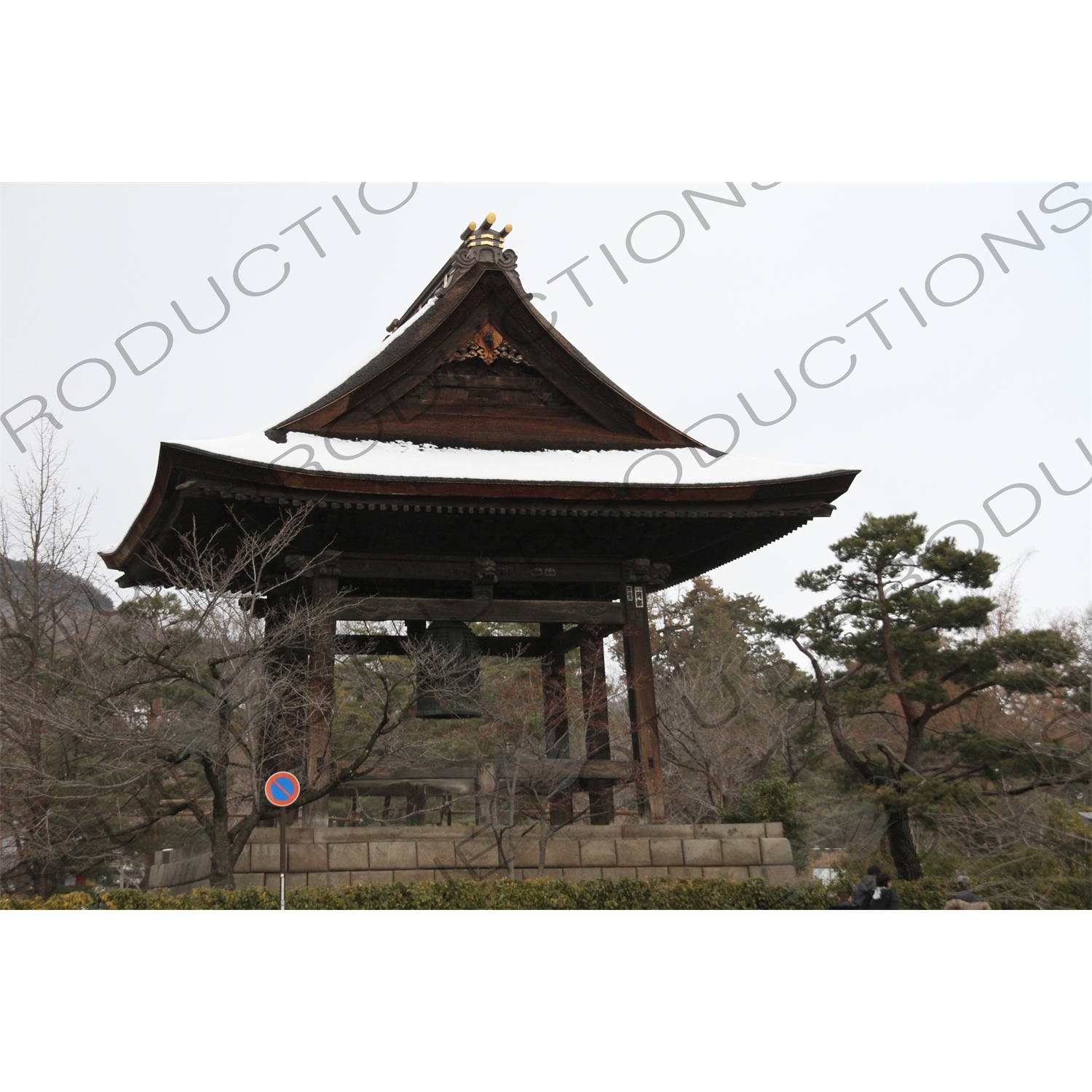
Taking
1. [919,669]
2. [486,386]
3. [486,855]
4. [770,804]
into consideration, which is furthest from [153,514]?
[919,669]

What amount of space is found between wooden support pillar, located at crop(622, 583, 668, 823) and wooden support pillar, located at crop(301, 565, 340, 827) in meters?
3.44

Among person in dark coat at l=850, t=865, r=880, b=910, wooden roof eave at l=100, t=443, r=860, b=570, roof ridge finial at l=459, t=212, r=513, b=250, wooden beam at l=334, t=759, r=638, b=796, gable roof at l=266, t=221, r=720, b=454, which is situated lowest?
person in dark coat at l=850, t=865, r=880, b=910

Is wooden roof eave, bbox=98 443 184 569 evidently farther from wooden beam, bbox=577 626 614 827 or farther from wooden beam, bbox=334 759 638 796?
wooden beam, bbox=577 626 614 827

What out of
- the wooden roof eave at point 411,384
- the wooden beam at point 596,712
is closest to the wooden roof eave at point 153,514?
the wooden roof eave at point 411,384

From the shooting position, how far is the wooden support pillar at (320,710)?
10.5m

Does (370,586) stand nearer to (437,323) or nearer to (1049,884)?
(437,323)

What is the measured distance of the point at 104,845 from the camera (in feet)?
57.0

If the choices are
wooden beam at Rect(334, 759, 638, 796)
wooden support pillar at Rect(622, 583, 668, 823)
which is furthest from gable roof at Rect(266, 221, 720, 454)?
wooden beam at Rect(334, 759, 638, 796)

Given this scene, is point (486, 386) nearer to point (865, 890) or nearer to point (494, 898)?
point (494, 898)

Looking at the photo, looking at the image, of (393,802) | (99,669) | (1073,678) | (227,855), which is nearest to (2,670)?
(99,669)

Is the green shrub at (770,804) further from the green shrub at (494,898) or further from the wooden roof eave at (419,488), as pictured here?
the wooden roof eave at (419,488)

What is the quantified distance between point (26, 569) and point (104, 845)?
5052 mm

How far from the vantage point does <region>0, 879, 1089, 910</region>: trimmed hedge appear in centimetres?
919

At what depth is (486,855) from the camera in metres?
10.8
